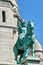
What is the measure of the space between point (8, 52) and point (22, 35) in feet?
24.8

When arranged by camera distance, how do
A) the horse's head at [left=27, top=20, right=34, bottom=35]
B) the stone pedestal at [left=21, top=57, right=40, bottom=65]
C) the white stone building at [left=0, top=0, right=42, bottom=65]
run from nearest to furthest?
the stone pedestal at [left=21, top=57, right=40, bottom=65] → the horse's head at [left=27, top=20, right=34, bottom=35] → the white stone building at [left=0, top=0, right=42, bottom=65]

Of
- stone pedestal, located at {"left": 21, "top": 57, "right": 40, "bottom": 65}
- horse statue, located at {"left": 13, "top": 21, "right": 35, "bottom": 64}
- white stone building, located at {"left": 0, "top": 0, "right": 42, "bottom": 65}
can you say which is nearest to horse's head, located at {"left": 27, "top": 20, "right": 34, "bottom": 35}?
horse statue, located at {"left": 13, "top": 21, "right": 35, "bottom": 64}

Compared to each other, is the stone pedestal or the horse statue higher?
the horse statue

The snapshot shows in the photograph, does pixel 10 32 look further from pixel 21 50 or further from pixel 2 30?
pixel 21 50

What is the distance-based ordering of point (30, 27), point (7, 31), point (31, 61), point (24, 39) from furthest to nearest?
1. point (7, 31)
2. point (24, 39)
3. point (30, 27)
4. point (31, 61)

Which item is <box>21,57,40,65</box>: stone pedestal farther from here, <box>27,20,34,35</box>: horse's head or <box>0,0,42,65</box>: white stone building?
<box>0,0,42,65</box>: white stone building

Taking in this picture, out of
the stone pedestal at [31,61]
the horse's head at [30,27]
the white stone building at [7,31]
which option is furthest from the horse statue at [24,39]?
the white stone building at [7,31]

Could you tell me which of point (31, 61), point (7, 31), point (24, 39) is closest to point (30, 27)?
point (24, 39)

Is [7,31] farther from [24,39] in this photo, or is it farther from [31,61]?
[31,61]

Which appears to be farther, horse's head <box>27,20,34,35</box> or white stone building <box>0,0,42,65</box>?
white stone building <box>0,0,42,65</box>

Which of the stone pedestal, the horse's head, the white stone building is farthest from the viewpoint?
the white stone building

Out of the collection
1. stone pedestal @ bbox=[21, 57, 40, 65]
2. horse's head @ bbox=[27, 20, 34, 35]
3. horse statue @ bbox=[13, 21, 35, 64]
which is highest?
horse's head @ bbox=[27, 20, 34, 35]

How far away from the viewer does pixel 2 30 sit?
3372 cm

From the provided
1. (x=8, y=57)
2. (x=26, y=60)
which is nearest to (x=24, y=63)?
(x=26, y=60)
